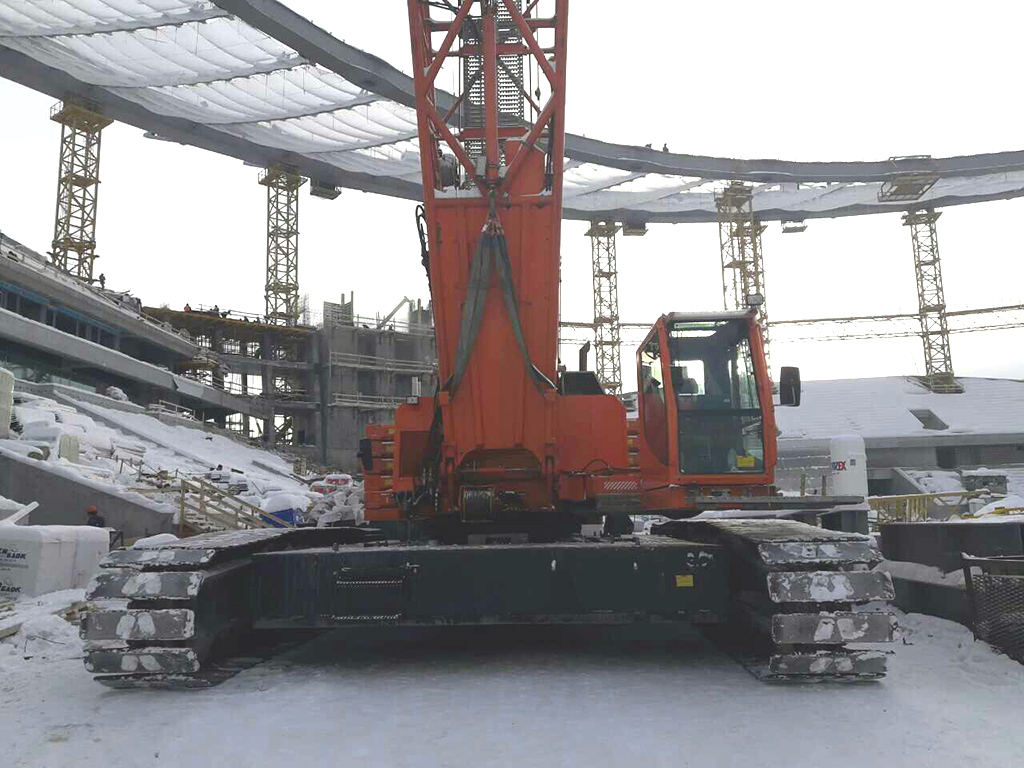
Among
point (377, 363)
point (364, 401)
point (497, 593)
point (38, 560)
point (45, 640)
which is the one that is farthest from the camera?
point (377, 363)

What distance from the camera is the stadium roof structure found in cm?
3912

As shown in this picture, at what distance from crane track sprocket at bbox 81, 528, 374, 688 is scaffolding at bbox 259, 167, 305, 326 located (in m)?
63.1

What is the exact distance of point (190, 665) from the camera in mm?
5945

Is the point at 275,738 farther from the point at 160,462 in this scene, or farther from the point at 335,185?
the point at 335,185

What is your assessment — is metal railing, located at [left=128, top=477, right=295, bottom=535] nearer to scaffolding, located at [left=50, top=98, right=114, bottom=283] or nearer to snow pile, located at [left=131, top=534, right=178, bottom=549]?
snow pile, located at [left=131, top=534, right=178, bottom=549]

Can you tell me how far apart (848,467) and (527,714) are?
19.3 metres

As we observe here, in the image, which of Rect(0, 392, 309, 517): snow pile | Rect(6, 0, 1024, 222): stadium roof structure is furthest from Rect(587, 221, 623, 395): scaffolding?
Rect(0, 392, 309, 517): snow pile

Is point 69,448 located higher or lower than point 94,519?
higher

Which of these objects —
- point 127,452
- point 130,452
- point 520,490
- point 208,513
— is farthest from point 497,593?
point 130,452

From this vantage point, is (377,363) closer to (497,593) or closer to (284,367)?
(284,367)

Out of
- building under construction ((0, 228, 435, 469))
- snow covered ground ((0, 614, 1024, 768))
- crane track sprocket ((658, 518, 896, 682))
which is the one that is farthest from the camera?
Answer: building under construction ((0, 228, 435, 469))

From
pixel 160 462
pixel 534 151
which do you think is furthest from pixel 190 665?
pixel 160 462

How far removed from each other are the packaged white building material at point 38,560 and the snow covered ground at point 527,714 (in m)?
4.14

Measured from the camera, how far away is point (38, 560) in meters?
10.7
